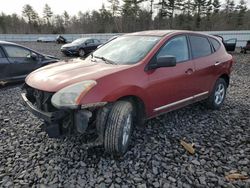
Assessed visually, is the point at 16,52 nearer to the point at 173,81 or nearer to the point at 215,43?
the point at 173,81

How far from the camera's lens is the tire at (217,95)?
16.0ft

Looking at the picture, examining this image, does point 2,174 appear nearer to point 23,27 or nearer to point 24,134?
point 24,134

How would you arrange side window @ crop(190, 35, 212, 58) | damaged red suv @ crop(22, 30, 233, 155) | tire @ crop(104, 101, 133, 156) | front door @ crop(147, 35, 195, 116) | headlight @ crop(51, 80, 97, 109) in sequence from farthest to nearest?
1. side window @ crop(190, 35, 212, 58)
2. front door @ crop(147, 35, 195, 116)
3. tire @ crop(104, 101, 133, 156)
4. damaged red suv @ crop(22, 30, 233, 155)
5. headlight @ crop(51, 80, 97, 109)

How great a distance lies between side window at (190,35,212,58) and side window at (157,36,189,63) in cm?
23

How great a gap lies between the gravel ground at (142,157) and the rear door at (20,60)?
9.53ft

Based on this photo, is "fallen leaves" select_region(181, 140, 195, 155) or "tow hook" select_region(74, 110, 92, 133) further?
"fallen leaves" select_region(181, 140, 195, 155)

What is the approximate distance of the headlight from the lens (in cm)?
263

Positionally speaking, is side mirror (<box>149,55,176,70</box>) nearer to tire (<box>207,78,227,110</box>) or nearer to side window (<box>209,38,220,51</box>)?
tire (<box>207,78,227,110</box>)

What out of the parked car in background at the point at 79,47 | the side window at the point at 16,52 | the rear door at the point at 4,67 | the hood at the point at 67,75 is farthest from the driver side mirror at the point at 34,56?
the parked car in background at the point at 79,47

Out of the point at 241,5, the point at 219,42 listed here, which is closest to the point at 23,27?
the point at 241,5

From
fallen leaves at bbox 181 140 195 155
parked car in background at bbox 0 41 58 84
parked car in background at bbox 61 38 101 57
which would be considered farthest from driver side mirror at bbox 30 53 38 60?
parked car in background at bbox 61 38 101 57

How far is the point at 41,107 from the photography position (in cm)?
300

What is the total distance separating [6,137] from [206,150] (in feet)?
10.2

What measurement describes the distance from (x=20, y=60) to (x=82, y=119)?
17.4 feet
